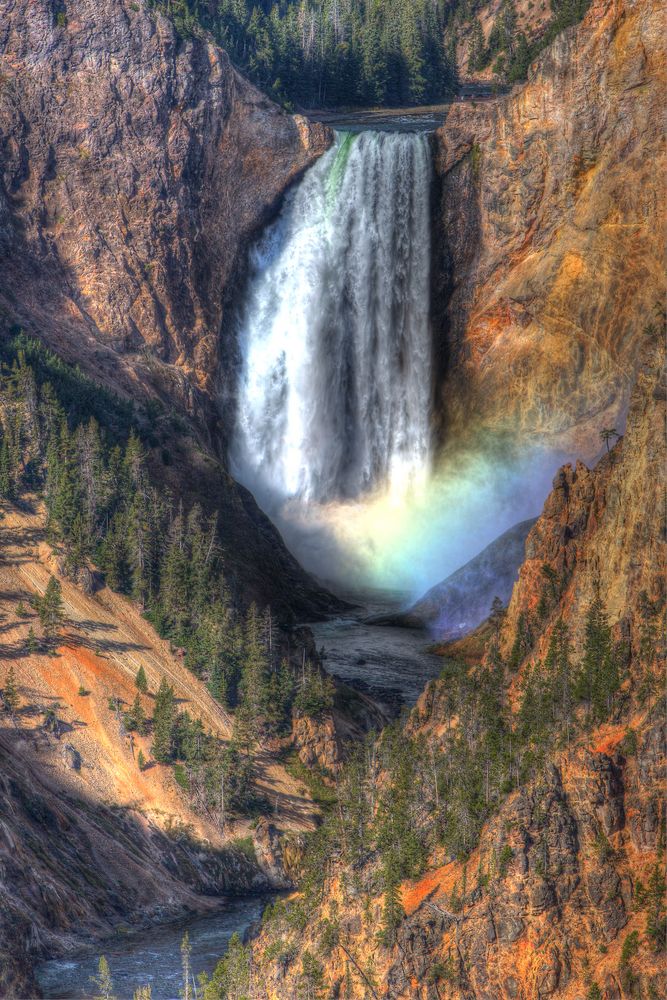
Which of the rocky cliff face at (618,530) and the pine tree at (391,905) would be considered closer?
the rocky cliff face at (618,530)

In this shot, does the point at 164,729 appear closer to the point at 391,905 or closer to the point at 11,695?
the point at 11,695

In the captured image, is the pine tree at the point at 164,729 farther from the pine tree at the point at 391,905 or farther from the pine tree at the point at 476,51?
the pine tree at the point at 476,51

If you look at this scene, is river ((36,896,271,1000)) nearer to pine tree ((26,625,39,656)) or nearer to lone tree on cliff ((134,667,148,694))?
lone tree on cliff ((134,667,148,694))

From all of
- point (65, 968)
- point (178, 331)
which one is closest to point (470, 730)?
point (65, 968)

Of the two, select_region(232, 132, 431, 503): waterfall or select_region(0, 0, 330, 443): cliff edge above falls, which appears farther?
select_region(232, 132, 431, 503): waterfall

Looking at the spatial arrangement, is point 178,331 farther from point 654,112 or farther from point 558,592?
point 558,592

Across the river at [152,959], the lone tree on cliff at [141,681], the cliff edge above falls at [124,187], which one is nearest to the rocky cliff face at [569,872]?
the river at [152,959]

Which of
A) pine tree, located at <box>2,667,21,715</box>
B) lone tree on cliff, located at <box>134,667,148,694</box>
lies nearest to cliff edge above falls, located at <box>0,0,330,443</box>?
lone tree on cliff, located at <box>134,667,148,694</box>
